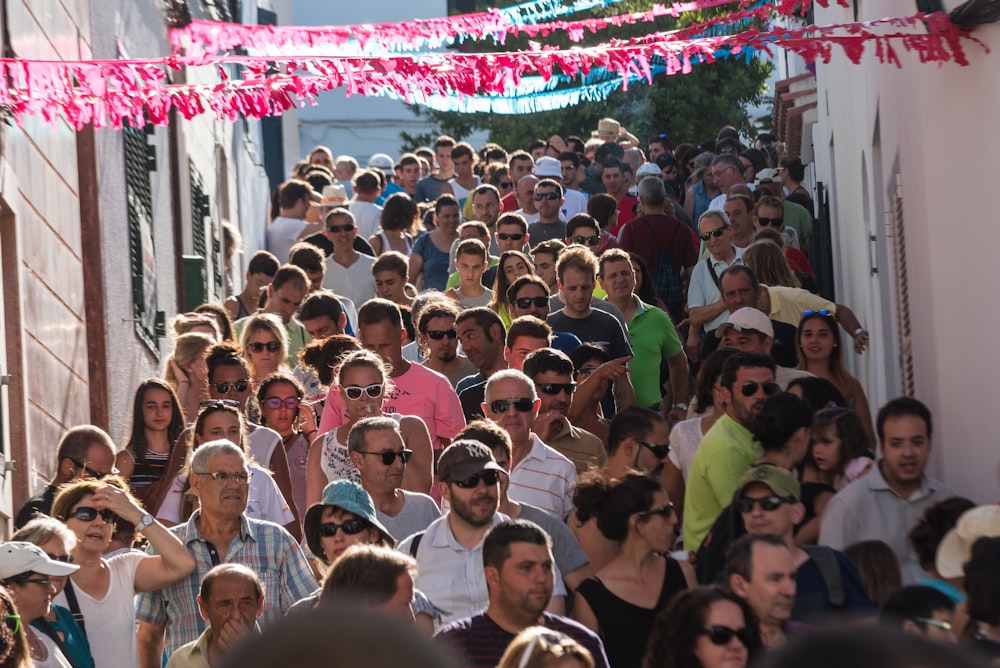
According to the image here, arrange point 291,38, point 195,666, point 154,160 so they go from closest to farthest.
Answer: point 195,666
point 291,38
point 154,160

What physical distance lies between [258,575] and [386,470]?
73 centimetres

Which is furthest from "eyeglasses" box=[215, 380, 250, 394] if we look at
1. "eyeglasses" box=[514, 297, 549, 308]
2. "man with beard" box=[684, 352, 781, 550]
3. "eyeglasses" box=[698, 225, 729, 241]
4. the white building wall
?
"eyeglasses" box=[698, 225, 729, 241]

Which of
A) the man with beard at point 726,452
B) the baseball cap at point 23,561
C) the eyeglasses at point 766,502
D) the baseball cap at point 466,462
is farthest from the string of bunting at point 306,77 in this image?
the baseball cap at point 23,561

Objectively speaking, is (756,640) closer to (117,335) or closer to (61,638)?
(61,638)


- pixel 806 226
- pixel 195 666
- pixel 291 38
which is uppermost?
pixel 291 38

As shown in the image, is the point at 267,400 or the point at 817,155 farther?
the point at 817,155

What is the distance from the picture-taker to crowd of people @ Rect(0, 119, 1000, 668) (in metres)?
5.82

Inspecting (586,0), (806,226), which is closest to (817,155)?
(806,226)

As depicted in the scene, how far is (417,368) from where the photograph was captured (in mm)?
9148

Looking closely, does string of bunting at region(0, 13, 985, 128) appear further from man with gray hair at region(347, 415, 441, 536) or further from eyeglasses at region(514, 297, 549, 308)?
man with gray hair at region(347, 415, 441, 536)

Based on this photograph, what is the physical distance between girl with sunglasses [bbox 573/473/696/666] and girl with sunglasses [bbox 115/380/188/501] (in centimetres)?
288

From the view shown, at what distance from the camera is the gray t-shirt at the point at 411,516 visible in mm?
7484

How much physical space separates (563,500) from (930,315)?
2.42 meters

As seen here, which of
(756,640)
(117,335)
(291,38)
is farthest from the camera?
(291,38)
